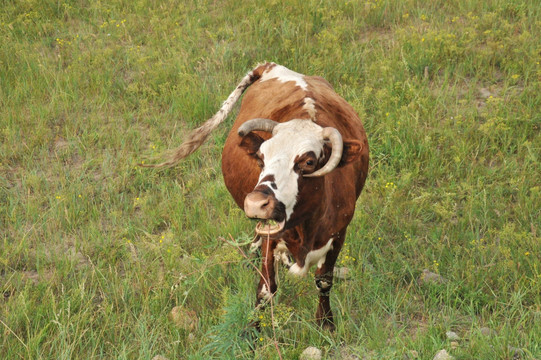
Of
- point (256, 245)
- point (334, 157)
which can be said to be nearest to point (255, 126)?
point (334, 157)

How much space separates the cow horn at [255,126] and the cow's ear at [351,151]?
50 centimetres

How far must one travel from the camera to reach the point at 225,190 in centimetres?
636

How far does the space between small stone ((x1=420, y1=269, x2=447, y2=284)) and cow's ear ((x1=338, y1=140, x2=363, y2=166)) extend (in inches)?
64.7

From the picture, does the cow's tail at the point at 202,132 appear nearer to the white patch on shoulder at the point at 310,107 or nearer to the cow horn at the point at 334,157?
the white patch on shoulder at the point at 310,107

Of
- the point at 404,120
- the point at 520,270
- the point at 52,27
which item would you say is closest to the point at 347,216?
the point at 520,270


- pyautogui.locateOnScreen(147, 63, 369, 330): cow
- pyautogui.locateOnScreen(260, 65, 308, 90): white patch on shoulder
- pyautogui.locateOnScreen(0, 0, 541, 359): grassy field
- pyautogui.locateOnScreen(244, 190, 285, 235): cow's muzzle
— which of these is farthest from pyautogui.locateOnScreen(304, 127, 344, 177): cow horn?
pyautogui.locateOnScreen(260, 65, 308, 90): white patch on shoulder

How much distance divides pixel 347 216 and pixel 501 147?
10.1 feet

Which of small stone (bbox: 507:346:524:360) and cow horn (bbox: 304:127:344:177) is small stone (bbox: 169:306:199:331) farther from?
small stone (bbox: 507:346:524:360)

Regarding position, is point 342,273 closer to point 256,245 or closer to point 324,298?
point 324,298

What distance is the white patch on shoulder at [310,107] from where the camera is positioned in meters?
4.48

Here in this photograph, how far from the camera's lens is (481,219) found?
19.6ft

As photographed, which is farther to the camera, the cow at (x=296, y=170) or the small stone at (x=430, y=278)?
the small stone at (x=430, y=278)

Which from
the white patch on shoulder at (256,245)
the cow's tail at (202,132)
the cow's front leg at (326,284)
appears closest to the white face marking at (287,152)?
the cow's front leg at (326,284)

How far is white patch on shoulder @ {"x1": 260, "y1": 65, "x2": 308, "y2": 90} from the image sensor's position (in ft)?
17.3
